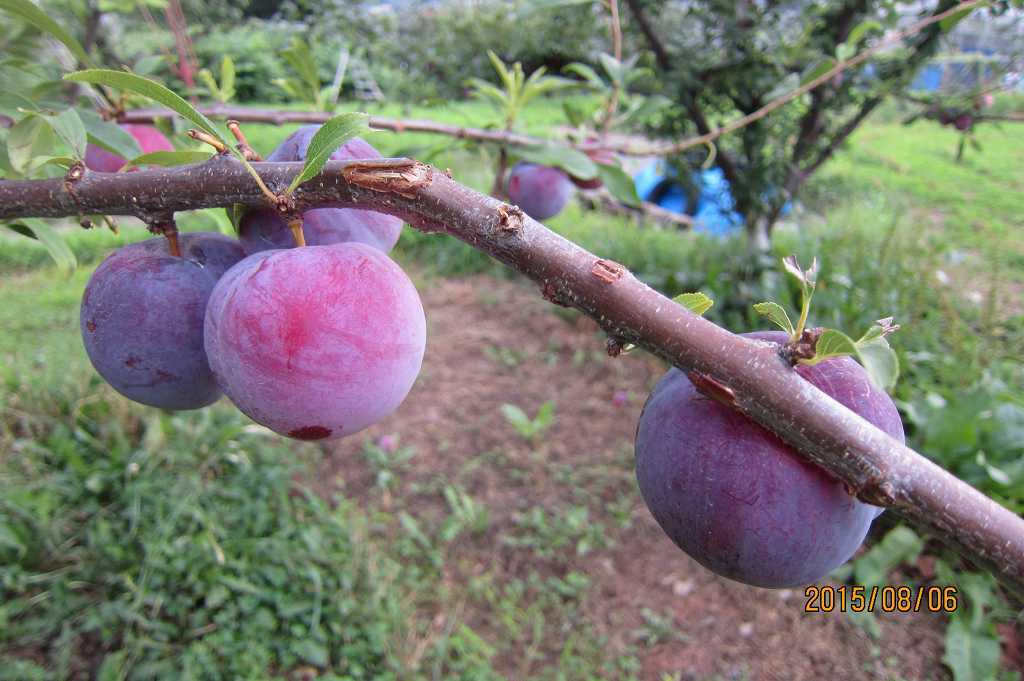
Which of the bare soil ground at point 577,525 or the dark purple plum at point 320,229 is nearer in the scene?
the dark purple plum at point 320,229

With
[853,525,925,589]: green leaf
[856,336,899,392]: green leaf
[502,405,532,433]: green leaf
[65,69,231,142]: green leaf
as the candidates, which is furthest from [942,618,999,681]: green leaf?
[65,69,231,142]: green leaf

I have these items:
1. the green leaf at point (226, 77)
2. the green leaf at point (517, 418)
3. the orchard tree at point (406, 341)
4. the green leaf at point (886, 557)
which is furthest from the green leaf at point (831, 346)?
the green leaf at point (517, 418)

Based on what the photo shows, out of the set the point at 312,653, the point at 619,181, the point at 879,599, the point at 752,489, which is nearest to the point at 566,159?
the point at 619,181

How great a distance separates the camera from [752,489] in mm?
458

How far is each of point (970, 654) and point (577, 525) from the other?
1082 millimetres

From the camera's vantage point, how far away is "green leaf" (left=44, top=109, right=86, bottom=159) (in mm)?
531

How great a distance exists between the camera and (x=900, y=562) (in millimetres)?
1947

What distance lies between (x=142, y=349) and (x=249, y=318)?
15 cm

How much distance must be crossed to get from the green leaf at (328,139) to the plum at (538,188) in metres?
1.00

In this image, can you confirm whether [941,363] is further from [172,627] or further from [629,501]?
[172,627]

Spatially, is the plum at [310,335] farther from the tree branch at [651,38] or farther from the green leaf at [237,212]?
the tree branch at [651,38]

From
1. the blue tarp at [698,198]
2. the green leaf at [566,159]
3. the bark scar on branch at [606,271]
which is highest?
the bark scar on branch at [606,271]

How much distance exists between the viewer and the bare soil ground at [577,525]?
1738 mm

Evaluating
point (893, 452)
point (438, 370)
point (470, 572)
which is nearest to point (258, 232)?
point (893, 452)
